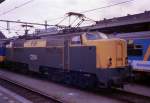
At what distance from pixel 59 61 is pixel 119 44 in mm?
4332

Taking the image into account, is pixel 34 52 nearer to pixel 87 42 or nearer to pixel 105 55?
pixel 87 42

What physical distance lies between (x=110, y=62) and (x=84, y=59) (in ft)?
5.30

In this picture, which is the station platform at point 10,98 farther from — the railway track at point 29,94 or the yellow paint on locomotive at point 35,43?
the yellow paint on locomotive at point 35,43

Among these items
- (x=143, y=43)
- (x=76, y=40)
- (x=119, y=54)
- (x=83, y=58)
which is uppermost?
(x=76, y=40)

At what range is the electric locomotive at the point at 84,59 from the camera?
13.0 meters

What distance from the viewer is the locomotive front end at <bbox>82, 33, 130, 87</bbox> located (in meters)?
12.8

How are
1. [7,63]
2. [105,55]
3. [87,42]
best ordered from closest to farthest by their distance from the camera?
[105,55] < [87,42] < [7,63]

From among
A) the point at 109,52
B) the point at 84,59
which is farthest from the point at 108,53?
the point at 84,59

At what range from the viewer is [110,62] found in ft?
42.4

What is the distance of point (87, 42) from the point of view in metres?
14.0

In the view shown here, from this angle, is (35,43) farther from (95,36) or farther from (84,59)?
(95,36)

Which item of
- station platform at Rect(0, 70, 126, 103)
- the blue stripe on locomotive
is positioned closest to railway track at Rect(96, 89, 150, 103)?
station platform at Rect(0, 70, 126, 103)

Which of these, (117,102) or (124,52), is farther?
(124,52)

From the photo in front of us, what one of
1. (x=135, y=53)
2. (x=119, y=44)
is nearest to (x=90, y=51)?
(x=119, y=44)
